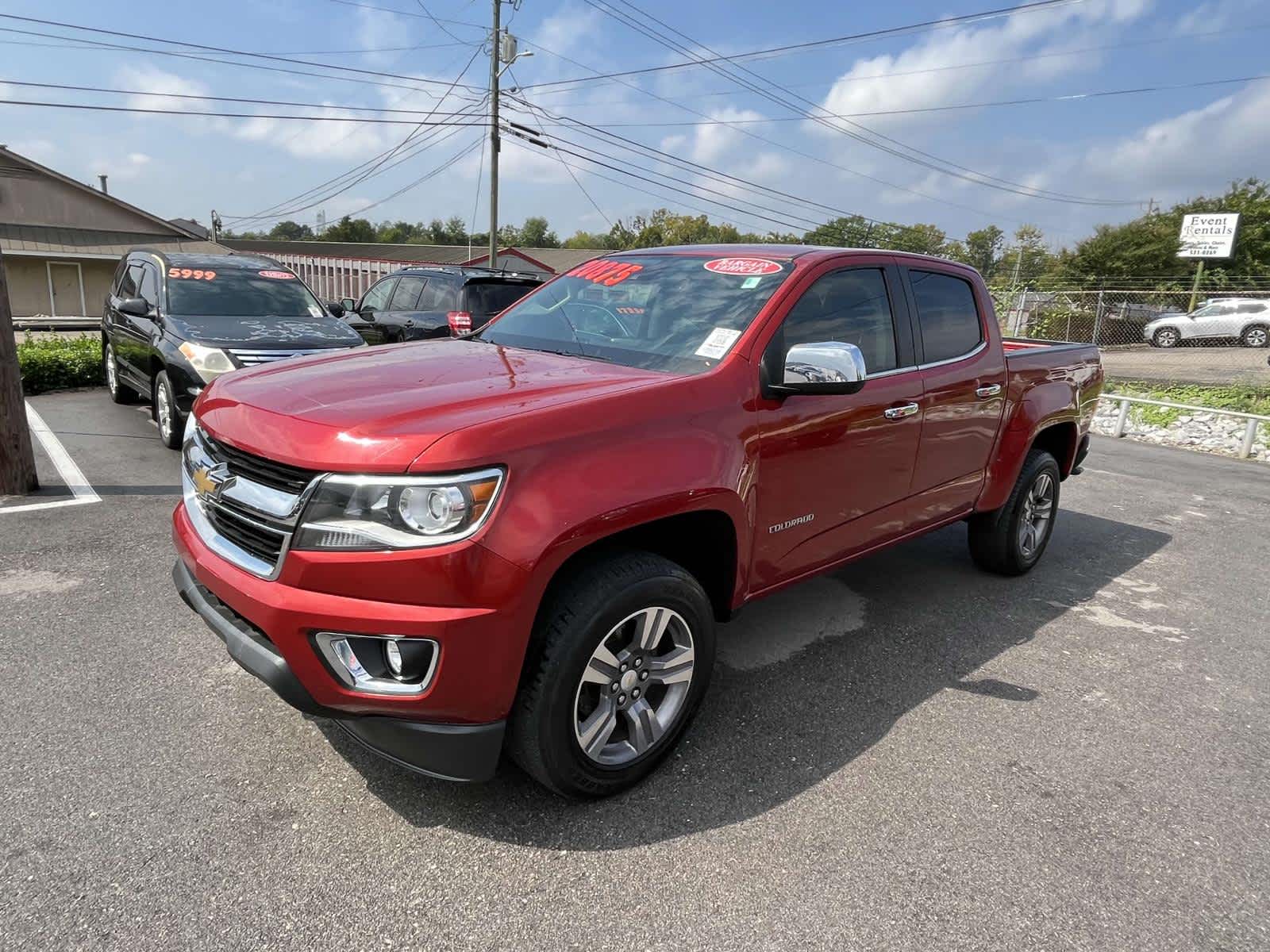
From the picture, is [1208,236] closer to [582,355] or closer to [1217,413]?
[1217,413]

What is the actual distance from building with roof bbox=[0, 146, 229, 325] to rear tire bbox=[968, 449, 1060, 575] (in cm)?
3136

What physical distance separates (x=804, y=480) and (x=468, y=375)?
137 cm

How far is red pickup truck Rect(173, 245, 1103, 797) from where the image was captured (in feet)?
7.05

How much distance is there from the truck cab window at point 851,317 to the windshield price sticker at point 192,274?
21.3 feet

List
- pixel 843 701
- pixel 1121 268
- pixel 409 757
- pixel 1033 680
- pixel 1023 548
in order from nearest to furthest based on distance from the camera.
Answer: pixel 409 757, pixel 843 701, pixel 1033 680, pixel 1023 548, pixel 1121 268

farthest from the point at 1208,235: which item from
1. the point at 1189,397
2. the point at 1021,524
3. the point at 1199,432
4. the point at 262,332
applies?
the point at 262,332

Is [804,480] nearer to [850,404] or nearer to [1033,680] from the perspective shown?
[850,404]

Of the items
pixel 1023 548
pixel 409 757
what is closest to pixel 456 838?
pixel 409 757

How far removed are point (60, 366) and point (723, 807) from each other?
10.8 m

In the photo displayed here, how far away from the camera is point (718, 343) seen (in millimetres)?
3012

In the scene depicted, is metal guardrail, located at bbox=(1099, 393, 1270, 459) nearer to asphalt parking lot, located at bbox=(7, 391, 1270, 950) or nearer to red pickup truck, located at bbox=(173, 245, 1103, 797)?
asphalt parking lot, located at bbox=(7, 391, 1270, 950)

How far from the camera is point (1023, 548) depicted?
16.4 ft

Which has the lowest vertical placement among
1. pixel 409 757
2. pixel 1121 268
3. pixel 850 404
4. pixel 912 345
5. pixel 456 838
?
pixel 456 838

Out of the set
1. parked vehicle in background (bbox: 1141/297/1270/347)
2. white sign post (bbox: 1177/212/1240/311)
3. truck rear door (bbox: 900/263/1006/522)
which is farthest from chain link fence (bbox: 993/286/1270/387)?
truck rear door (bbox: 900/263/1006/522)
